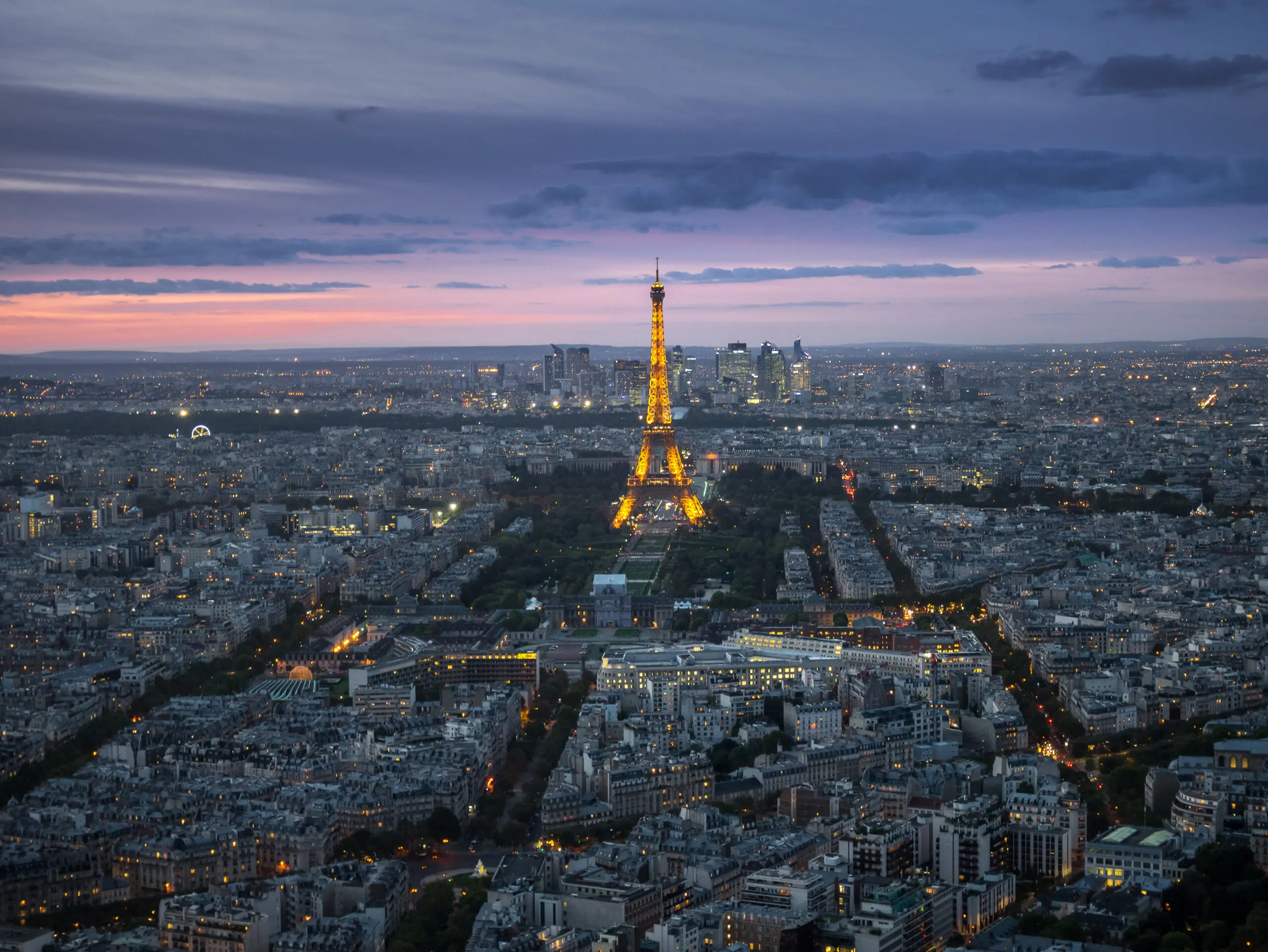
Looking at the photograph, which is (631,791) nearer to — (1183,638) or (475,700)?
(475,700)

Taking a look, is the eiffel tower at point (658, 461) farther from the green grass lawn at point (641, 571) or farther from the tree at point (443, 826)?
the tree at point (443, 826)

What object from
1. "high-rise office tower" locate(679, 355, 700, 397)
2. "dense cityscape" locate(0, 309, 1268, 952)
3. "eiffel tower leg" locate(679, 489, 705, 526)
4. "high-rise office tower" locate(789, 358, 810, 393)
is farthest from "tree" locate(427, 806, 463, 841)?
"high-rise office tower" locate(789, 358, 810, 393)

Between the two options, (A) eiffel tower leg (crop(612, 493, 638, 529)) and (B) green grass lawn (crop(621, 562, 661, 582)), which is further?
(A) eiffel tower leg (crop(612, 493, 638, 529))

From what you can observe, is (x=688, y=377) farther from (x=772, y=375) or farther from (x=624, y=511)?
(x=624, y=511)

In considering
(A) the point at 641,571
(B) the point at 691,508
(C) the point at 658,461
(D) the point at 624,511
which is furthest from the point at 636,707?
(C) the point at 658,461

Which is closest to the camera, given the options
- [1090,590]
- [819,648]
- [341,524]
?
[819,648]

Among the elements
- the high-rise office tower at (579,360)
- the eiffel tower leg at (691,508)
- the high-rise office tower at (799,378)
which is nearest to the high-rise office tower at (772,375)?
the high-rise office tower at (799,378)

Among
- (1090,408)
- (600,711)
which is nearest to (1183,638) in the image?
(600,711)

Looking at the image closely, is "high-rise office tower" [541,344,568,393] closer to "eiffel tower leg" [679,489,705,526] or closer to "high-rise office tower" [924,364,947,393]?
"high-rise office tower" [924,364,947,393]
